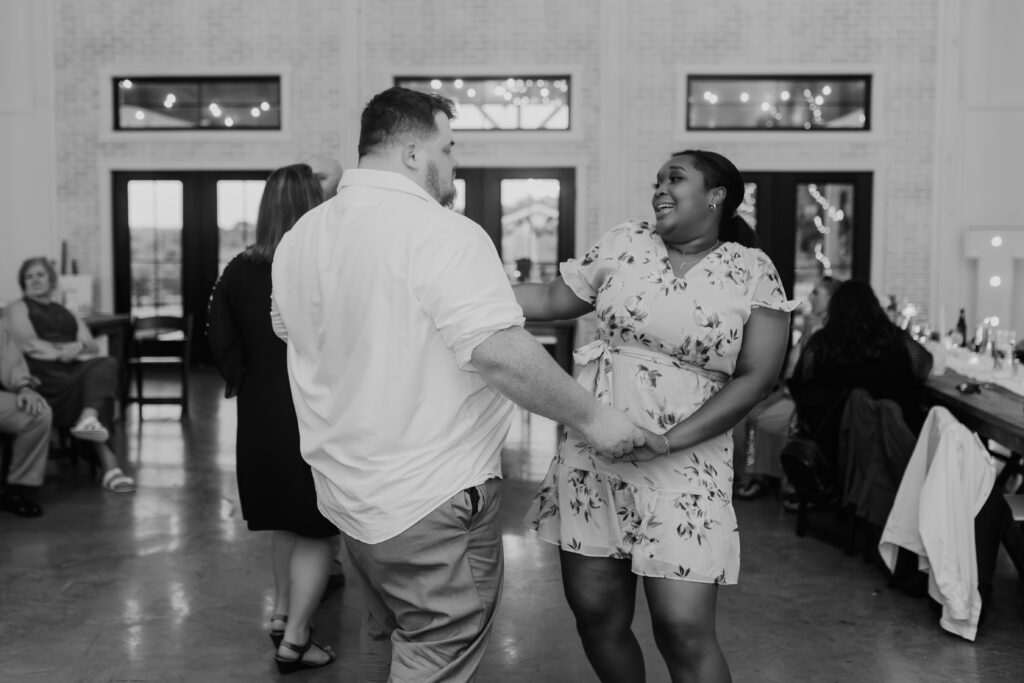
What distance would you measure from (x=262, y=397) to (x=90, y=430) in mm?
3133

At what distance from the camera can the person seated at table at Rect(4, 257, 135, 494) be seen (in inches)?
240

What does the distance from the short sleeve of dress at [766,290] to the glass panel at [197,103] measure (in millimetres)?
9660

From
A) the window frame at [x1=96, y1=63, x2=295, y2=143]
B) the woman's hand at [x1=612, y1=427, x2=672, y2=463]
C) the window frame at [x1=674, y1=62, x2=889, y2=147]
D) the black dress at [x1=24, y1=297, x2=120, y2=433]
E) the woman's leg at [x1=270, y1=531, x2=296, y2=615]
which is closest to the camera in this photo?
the woman's hand at [x1=612, y1=427, x2=672, y2=463]

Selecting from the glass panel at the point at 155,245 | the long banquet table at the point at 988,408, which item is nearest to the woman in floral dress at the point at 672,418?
the long banquet table at the point at 988,408

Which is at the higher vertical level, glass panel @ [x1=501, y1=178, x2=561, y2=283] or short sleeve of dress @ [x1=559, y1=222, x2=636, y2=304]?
glass panel @ [x1=501, y1=178, x2=561, y2=283]

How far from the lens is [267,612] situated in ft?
13.3

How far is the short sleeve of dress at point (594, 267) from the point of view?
255cm

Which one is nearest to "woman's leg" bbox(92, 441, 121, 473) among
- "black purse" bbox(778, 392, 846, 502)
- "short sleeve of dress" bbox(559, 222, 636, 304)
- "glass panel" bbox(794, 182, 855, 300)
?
"black purse" bbox(778, 392, 846, 502)

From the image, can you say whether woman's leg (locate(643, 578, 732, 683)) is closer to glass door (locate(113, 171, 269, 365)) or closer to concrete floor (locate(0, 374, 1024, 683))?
concrete floor (locate(0, 374, 1024, 683))

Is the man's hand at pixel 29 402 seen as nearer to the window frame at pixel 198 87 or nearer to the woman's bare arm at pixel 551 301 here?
the woman's bare arm at pixel 551 301

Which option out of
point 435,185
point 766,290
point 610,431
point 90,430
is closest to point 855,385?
point 766,290

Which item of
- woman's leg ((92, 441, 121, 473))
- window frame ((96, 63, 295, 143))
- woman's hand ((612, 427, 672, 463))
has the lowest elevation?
woman's leg ((92, 441, 121, 473))

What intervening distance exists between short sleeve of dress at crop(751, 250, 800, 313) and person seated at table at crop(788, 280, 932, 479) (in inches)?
96.0

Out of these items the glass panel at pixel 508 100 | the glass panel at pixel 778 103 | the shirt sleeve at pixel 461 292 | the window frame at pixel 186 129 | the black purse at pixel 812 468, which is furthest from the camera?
the window frame at pixel 186 129
